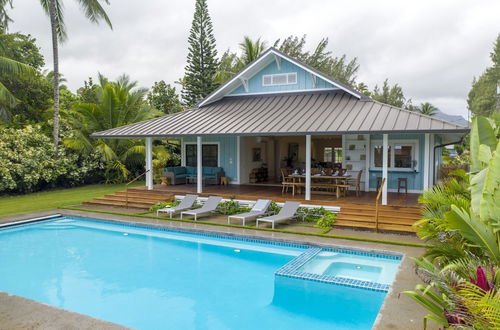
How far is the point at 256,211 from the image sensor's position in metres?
12.4

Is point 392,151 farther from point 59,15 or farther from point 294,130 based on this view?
point 59,15

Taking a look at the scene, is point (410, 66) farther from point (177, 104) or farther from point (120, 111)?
point (120, 111)

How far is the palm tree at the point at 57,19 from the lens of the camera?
1947cm

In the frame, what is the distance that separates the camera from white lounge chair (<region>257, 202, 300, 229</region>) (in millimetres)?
11391

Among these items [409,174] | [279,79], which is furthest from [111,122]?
[409,174]

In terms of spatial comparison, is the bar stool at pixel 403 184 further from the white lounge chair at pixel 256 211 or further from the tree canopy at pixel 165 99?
the tree canopy at pixel 165 99

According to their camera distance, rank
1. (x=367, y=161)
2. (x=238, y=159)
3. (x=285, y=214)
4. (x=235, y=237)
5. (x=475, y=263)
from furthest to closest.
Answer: (x=238, y=159)
(x=367, y=161)
(x=285, y=214)
(x=235, y=237)
(x=475, y=263)

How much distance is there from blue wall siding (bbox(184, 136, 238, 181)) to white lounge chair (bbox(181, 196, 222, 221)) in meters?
4.28

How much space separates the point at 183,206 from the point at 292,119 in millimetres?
5043

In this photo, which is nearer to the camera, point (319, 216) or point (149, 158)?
point (319, 216)

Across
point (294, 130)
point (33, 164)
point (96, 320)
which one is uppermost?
point (294, 130)

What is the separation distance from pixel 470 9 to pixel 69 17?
21.0m

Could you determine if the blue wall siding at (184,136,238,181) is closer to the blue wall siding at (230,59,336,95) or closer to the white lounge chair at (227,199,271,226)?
the blue wall siding at (230,59,336,95)

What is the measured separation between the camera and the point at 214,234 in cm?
1119
